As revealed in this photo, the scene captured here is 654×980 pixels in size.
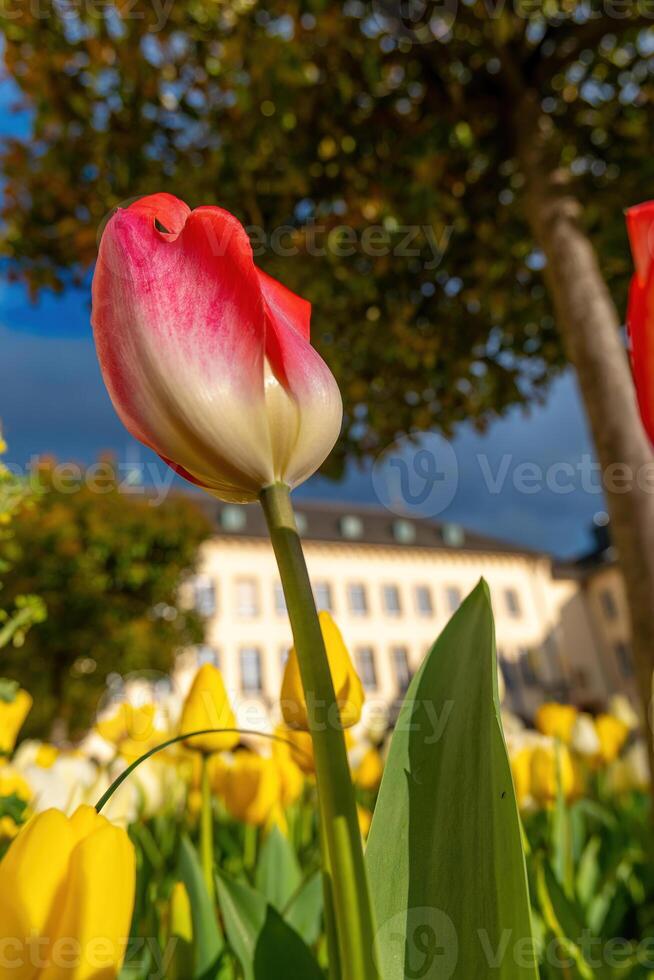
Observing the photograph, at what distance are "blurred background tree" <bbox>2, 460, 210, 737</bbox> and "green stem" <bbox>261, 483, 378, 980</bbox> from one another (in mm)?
12069

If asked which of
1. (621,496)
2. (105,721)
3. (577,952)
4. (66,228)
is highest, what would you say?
(66,228)

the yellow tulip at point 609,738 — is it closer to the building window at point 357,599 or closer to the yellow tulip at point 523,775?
the yellow tulip at point 523,775

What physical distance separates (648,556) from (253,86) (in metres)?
2.42

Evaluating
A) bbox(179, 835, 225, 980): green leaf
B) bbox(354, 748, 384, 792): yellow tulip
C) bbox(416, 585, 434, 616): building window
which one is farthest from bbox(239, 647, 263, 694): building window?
bbox(179, 835, 225, 980): green leaf

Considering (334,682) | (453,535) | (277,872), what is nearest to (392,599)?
(453,535)

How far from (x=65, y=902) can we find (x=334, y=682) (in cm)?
29

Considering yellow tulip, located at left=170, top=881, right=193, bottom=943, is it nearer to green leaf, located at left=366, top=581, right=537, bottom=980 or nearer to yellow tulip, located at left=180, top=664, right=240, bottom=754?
yellow tulip, located at left=180, top=664, right=240, bottom=754

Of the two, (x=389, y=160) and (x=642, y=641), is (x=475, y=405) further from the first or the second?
(x=642, y=641)

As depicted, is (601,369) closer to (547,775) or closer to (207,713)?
(547,775)

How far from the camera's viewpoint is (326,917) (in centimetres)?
33

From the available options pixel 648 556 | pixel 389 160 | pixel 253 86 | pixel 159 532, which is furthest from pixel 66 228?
pixel 159 532

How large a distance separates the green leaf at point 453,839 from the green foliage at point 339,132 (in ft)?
9.03

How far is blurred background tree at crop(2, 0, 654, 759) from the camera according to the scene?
285 centimetres

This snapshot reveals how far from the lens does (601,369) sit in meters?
2.29
